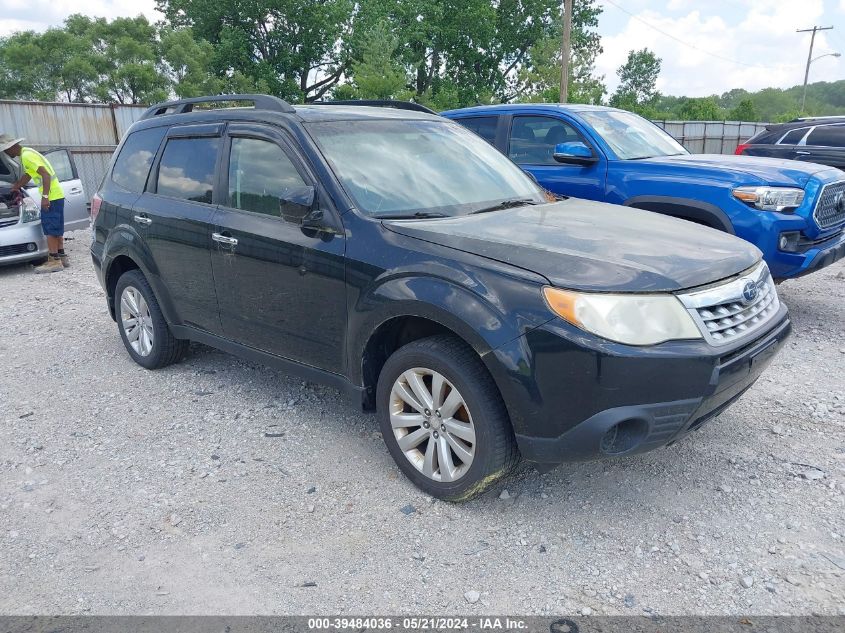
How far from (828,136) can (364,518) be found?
10.0 m

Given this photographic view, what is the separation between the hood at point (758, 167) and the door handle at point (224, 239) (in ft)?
12.5

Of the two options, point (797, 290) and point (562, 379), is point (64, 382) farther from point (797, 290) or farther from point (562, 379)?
point (797, 290)

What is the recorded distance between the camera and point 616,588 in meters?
2.58

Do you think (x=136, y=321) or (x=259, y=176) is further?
(x=136, y=321)

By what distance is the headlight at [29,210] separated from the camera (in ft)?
28.2

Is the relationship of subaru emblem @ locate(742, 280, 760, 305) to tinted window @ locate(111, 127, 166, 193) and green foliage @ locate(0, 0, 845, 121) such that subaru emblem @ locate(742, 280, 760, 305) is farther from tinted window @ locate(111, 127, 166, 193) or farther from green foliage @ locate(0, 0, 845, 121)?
green foliage @ locate(0, 0, 845, 121)

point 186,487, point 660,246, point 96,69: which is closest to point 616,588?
point 660,246

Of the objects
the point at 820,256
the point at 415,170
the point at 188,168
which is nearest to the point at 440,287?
the point at 415,170

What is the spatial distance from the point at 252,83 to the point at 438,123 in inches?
1247

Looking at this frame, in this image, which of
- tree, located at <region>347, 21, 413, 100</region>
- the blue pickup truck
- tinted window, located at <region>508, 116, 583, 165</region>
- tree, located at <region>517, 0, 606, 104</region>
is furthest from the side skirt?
tree, located at <region>517, 0, 606, 104</region>

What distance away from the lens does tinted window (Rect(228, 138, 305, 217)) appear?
3.66 meters

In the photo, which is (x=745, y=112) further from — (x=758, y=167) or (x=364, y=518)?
(x=364, y=518)

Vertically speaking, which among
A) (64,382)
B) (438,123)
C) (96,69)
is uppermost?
(96,69)

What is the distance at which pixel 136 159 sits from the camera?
4.91 meters
